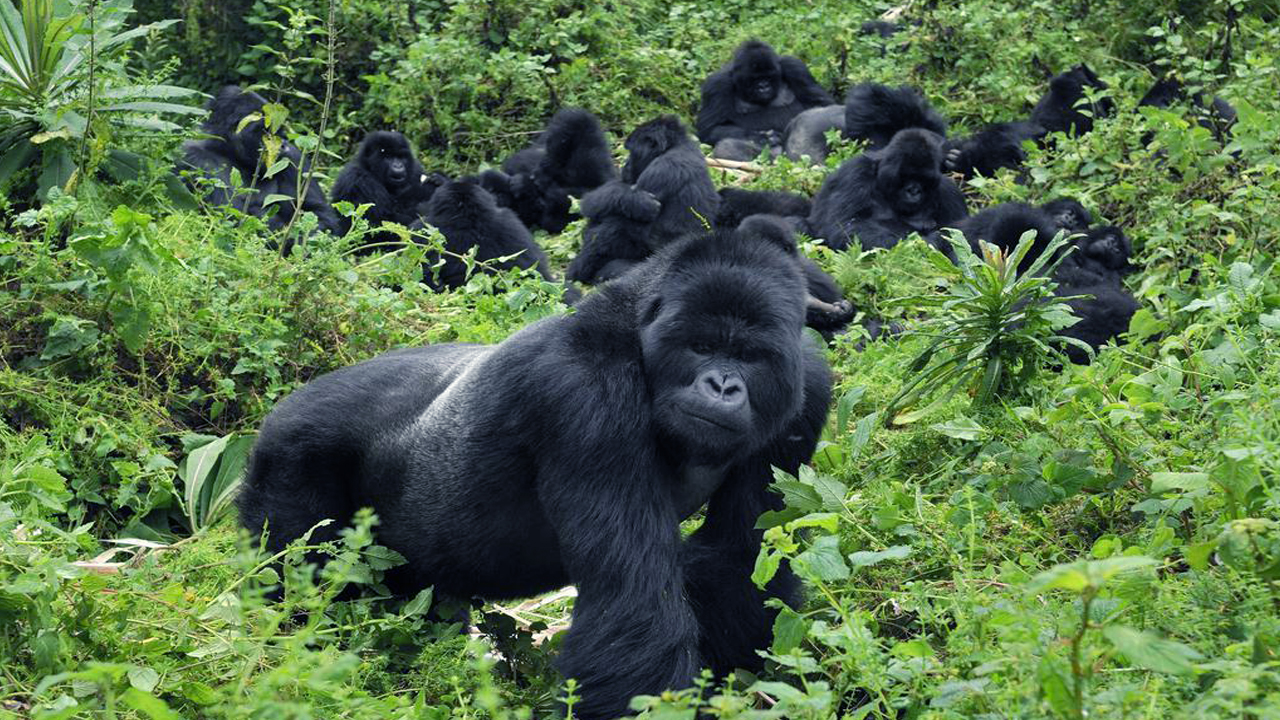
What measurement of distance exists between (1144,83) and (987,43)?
3.78 feet

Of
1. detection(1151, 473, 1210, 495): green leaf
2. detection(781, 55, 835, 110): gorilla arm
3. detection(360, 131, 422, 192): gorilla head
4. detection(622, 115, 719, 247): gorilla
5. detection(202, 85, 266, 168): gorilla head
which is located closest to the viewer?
detection(1151, 473, 1210, 495): green leaf

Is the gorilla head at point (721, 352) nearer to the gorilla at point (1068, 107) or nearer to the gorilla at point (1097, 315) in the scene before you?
the gorilla at point (1097, 315)

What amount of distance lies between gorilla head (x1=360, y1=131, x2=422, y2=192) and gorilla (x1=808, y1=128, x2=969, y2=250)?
275cm

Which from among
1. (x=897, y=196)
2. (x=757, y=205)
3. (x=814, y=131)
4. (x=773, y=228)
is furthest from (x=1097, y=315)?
(x=814, y=131)

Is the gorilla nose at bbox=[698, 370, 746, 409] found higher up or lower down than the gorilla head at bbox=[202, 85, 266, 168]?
higher up

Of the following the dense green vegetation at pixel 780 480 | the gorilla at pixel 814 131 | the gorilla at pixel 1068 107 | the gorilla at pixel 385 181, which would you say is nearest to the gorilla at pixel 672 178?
the dense green vegetation at pixel 780 480

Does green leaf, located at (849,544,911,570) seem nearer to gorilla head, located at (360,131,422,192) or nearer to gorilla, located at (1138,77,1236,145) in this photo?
gorilla, located at (1138,77,1236,145)

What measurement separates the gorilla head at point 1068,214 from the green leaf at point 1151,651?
18.5 feet

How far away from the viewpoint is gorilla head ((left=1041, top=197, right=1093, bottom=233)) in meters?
7.78

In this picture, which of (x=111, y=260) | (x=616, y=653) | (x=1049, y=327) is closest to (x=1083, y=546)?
(x=1049, y=327)

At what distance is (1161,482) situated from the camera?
327 cm

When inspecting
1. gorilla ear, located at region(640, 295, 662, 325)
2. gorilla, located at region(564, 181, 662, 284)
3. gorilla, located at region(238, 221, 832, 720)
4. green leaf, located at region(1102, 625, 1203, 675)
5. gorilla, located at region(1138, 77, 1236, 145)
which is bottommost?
gorilla, located at region(564, 181, 662, 284)

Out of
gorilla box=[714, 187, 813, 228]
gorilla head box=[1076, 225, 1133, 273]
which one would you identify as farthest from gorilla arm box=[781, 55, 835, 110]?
gorilla head box=[1076, 225, 1133, 273]

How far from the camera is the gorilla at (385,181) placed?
9430mm
